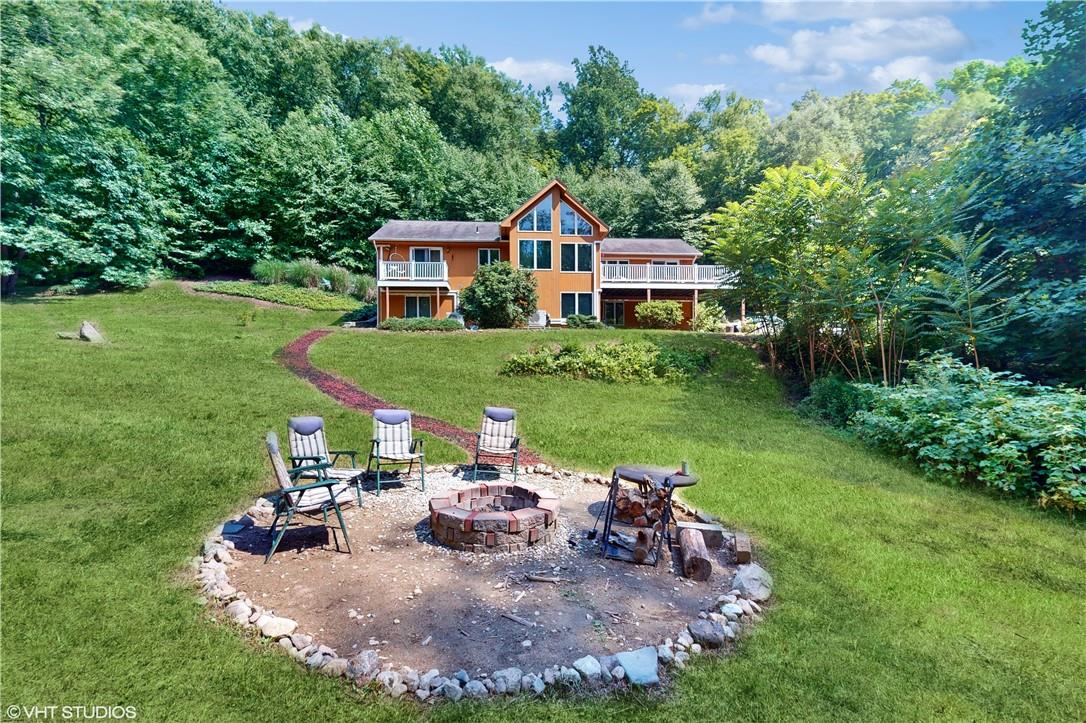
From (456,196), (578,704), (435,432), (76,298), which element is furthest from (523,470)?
(456,196)

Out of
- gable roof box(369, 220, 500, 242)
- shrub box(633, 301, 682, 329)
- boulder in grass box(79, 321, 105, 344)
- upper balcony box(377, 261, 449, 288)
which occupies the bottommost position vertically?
boulder in grass box(79, 321, 105, 344)

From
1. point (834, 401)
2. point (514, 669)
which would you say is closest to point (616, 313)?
point (834, 401)

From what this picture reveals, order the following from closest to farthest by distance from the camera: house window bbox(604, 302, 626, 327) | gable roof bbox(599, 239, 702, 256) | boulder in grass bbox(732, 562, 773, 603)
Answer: boulder in grass bbox(732, 562, 773, 603)
gable roof bbox(599, 239, 702, 256)
house window bbox(604, 302, 626, 327)

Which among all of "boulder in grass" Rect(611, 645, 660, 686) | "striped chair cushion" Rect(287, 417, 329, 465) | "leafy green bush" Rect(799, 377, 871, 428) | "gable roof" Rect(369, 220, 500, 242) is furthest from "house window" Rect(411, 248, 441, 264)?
"boulder in grass" Rect(611, 645, 660, 686)

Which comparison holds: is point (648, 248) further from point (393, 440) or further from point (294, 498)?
point (294, 498)

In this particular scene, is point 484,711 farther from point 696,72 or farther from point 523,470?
point 696,72

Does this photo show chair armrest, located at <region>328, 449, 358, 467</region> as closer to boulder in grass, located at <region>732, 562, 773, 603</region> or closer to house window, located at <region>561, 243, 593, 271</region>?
boulder in grass, located at <region>732, 562, 773, 603</region>
